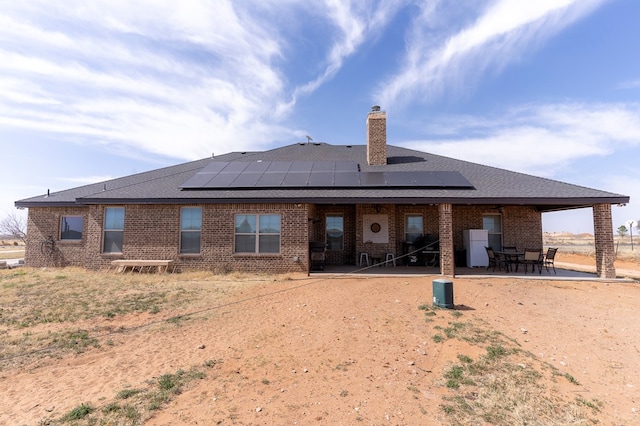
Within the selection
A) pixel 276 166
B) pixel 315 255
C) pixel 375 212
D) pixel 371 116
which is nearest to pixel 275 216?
pixel 315 255

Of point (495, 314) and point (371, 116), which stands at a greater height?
point (371, 116)

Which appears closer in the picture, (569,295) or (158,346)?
(158,346)

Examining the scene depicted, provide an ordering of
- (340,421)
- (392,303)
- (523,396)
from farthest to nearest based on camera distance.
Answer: (392,303), (523,396), (340,421)

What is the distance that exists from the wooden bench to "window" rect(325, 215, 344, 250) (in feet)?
21.9

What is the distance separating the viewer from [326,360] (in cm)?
477

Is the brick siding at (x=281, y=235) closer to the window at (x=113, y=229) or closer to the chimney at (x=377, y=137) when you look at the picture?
the window at (x=113, y=229)

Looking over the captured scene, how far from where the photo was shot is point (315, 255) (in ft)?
40.5

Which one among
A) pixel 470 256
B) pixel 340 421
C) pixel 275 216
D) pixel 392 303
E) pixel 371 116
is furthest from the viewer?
pixel 371 116

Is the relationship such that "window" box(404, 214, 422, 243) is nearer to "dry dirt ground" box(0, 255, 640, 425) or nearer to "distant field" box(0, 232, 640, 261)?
"dry dirt ground" box(0, 255, 640, 425)

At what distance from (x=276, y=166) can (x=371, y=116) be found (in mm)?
5234

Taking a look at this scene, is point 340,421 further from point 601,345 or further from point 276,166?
point 276,166

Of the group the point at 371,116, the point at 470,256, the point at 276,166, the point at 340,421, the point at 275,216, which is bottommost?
the point at 340,421

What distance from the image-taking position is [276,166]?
1512 centimetres

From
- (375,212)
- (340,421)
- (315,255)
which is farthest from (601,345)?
(375,212)
